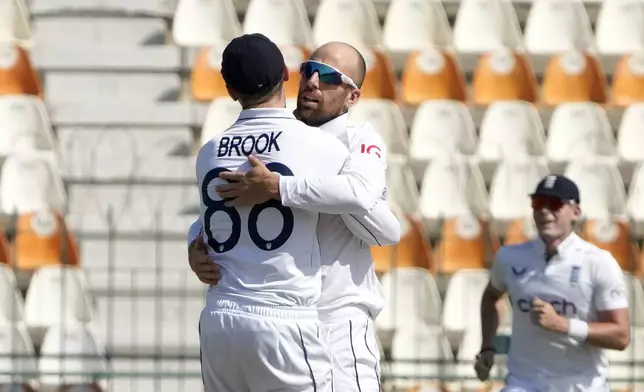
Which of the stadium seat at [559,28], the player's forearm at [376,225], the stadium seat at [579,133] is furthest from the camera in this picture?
the stadium seat at [559,28]

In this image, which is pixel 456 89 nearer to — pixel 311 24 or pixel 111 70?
pixel 311 24

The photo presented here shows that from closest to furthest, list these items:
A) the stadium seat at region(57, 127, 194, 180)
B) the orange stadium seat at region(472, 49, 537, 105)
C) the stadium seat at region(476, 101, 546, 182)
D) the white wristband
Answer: the white wristband, the stadium seat at region(57, 127, 194, 180), the stadium seat at region(476, 101, 546, 182), the orange stadium seat at region(472, 49, 537, 105)

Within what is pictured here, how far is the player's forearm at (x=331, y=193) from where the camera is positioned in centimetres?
399

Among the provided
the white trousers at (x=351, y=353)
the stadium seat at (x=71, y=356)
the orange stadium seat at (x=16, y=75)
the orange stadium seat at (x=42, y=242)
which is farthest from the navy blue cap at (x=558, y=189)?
the orange stadium seat at (x=16, y=75)

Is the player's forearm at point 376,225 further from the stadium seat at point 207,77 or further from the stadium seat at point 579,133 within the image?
the stadium seat at point 579,133

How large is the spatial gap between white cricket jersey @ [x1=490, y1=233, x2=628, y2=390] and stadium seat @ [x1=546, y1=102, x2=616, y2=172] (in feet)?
12.0

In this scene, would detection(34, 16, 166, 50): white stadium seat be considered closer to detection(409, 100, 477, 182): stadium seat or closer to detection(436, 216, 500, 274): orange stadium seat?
detection(409, 100, 477, 182): stadium seat

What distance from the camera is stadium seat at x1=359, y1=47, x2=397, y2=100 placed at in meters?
10.2

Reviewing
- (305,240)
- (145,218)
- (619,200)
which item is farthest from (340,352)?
(619,200)

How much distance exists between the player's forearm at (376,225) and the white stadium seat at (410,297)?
4.65 metres

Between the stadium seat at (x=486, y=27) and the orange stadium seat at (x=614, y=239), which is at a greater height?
the stadium seat at (x=486, y=27)

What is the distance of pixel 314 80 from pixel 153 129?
5573mm

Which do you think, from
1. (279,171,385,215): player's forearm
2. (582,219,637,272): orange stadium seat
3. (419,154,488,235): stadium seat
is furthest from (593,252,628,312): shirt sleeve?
(419,154,488,235): stadium seat

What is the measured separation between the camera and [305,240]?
13.4 feet
